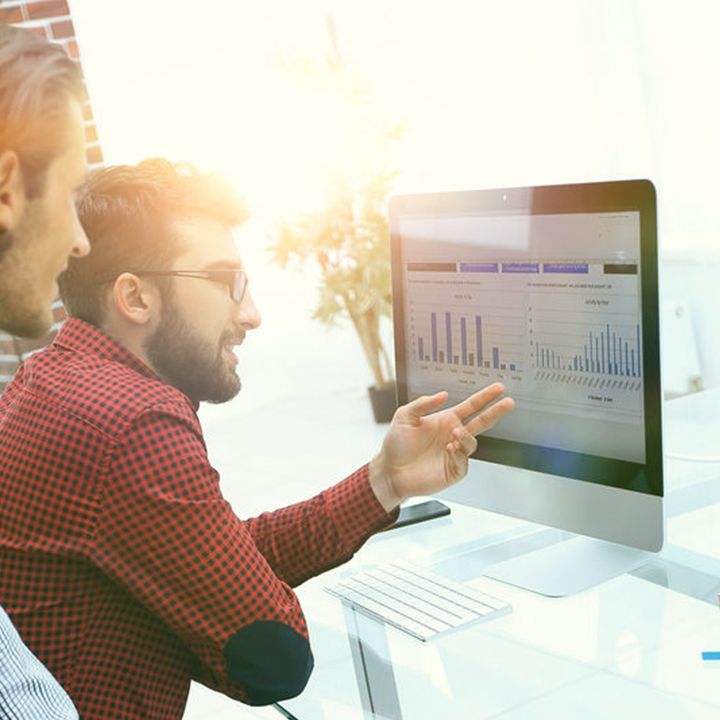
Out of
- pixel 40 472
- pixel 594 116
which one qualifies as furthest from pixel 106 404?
pixel 594 116

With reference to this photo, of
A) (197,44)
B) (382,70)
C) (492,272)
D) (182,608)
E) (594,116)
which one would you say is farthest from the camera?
(382,70)

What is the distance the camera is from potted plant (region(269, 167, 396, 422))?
439 centimetres

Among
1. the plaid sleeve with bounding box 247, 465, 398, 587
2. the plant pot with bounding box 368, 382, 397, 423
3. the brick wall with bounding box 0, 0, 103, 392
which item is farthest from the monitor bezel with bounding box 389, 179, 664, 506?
the plant pot with bounding box 368, 382, 397, 423

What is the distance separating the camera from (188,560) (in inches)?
46.2

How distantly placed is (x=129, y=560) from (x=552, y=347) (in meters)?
0.63

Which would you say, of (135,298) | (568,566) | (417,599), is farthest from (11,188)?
(568,566)

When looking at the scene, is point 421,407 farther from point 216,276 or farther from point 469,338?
point 216,276

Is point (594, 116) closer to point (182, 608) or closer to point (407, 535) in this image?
point (407, 535)

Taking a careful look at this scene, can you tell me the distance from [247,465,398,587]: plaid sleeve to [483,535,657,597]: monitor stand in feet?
0.61

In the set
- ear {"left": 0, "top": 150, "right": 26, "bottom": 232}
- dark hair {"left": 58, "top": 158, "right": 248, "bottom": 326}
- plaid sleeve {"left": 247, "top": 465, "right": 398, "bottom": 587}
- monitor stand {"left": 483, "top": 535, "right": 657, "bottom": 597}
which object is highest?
ear {"left": 0, "top": 150, "right": 26, "bottom": 232}

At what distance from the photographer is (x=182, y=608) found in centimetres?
118

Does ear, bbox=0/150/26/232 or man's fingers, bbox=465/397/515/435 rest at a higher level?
ear, bbox=0/150/26/232

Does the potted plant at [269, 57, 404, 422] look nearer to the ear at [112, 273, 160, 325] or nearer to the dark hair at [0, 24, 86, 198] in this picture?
the ear at [112, 273, 160, 325]

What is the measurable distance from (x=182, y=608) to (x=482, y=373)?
0.59 meters
